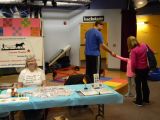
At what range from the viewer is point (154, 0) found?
28.5 feet

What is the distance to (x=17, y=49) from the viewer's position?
6.44 m

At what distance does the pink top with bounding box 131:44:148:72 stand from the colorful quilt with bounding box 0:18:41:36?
8.98ft

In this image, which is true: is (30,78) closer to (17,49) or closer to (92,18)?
(17,49)

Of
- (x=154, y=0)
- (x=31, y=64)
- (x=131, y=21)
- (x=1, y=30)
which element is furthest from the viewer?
(x=131, y=21)

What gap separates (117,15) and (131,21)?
0.63 metres

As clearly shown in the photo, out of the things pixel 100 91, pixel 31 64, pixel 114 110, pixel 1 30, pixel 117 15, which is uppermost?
pixel 117 15

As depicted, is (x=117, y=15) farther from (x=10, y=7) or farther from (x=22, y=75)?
(x=22, y=75)

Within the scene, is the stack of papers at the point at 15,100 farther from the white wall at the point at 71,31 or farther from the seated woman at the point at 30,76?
the white wall at the point at 71,31

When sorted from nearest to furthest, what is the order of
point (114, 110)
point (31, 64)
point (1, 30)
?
point (31, 64), point (114, 110), point (1, 30)

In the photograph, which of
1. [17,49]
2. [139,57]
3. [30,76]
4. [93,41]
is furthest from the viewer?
[17,49]

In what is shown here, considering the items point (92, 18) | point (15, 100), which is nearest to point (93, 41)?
point (15, 100)

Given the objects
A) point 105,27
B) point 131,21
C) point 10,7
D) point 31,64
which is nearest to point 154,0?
point 131,21

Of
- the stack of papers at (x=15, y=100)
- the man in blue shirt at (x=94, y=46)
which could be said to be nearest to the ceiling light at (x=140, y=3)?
the man in blue shirt at (x=94, y=46)

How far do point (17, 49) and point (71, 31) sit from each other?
13.7 feet
